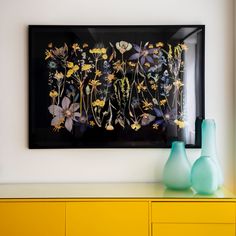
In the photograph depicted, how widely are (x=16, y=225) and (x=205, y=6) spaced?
1883 millimetres

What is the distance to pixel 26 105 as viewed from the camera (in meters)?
2.37

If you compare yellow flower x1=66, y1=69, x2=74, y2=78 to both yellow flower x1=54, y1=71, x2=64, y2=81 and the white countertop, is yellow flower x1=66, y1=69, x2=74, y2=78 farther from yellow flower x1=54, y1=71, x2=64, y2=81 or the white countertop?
the white countertop

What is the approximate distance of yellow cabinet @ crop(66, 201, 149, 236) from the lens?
1959 mm

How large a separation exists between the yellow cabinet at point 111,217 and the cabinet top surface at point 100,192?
0.04 m

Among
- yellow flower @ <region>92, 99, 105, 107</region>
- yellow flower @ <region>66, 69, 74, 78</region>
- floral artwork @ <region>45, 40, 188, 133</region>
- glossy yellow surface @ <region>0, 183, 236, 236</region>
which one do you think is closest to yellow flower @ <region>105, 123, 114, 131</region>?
floral artwork @ <region>45, 40, 188, 133</region>

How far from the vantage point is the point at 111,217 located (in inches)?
77.3

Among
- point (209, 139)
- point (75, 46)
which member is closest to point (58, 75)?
point (75, 46)

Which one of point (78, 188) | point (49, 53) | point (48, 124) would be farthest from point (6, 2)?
point (78, 188)

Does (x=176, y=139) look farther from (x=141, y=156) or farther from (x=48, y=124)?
(x=48, y=124)

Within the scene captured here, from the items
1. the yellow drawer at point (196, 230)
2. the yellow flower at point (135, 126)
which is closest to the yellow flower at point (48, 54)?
the yellow flower at point (135, 126)

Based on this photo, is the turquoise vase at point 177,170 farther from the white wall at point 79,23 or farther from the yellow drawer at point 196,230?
the yellow drawer at point 196,230

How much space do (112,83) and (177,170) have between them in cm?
73

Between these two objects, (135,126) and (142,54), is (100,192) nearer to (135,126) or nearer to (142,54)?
(135,126)

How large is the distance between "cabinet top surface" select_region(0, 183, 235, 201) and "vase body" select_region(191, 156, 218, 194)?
0.05m
